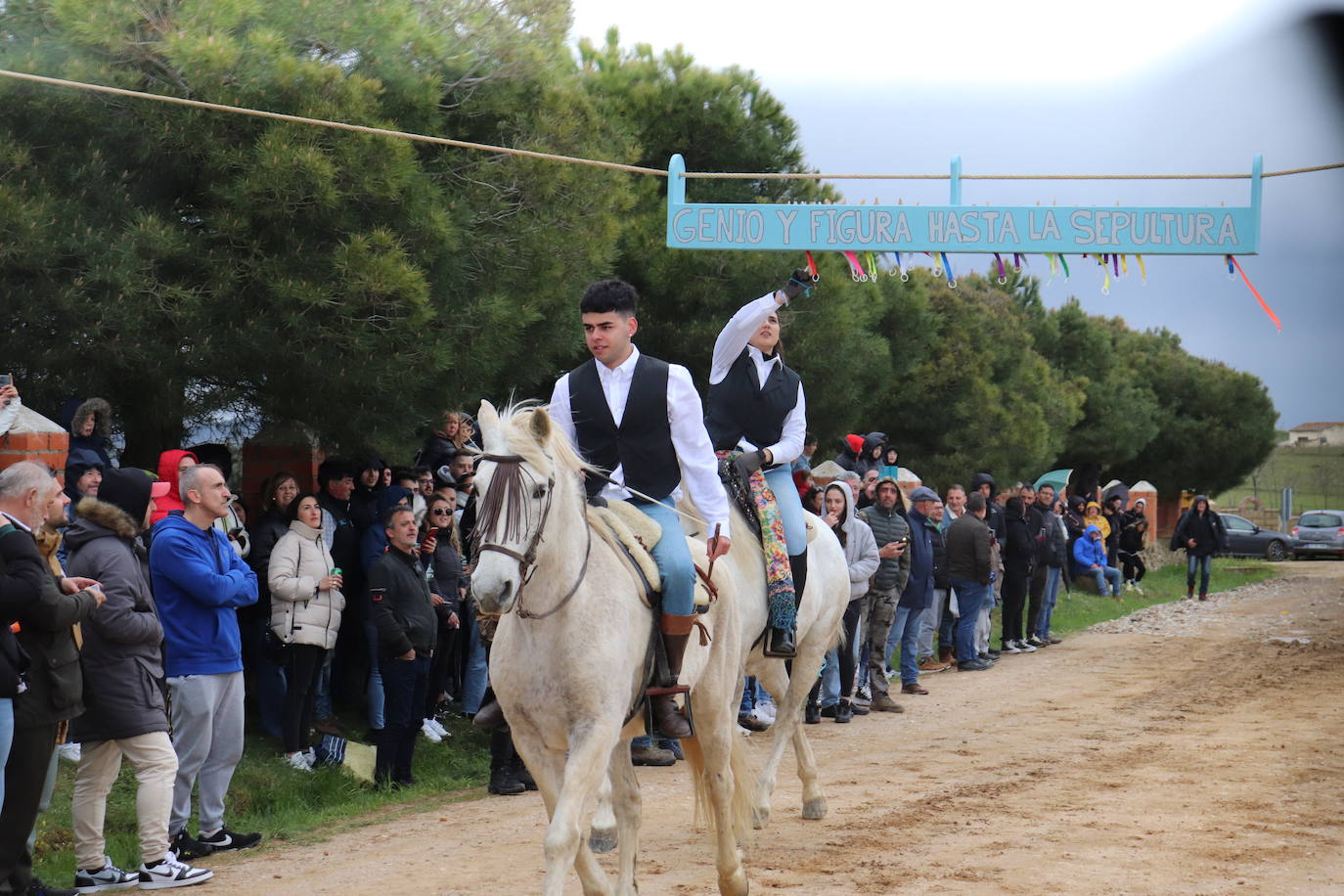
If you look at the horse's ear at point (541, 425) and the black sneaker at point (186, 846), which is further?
the black sneaker at point (186, 846)

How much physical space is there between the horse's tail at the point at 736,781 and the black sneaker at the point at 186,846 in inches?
112

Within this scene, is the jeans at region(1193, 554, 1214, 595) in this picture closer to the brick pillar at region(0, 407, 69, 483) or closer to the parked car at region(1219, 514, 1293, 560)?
the parked car at region(1219, 514, 1293, 560)

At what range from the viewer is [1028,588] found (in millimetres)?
19219

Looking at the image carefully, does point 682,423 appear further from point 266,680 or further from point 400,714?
point 266,680

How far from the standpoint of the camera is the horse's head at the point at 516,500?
16.4 feet

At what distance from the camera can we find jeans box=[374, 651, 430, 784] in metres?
9.39

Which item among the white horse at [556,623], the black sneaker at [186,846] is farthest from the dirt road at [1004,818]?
the white horse at [556,623]

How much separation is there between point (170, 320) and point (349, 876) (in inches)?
169

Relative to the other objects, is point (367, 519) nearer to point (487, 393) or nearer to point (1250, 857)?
point (487, 393)

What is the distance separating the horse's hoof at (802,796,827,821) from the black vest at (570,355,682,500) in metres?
3.17

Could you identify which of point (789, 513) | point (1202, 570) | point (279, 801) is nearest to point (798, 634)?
point (789, 513)

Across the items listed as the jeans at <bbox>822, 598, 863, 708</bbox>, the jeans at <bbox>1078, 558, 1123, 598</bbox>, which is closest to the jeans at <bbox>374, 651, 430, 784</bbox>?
the jeans at <bbox>822, 598, 863, 708</bbox>

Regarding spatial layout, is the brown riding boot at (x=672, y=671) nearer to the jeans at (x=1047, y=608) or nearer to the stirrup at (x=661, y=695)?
the stirrup at (x=661, y=695)

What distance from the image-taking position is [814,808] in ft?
28.4
